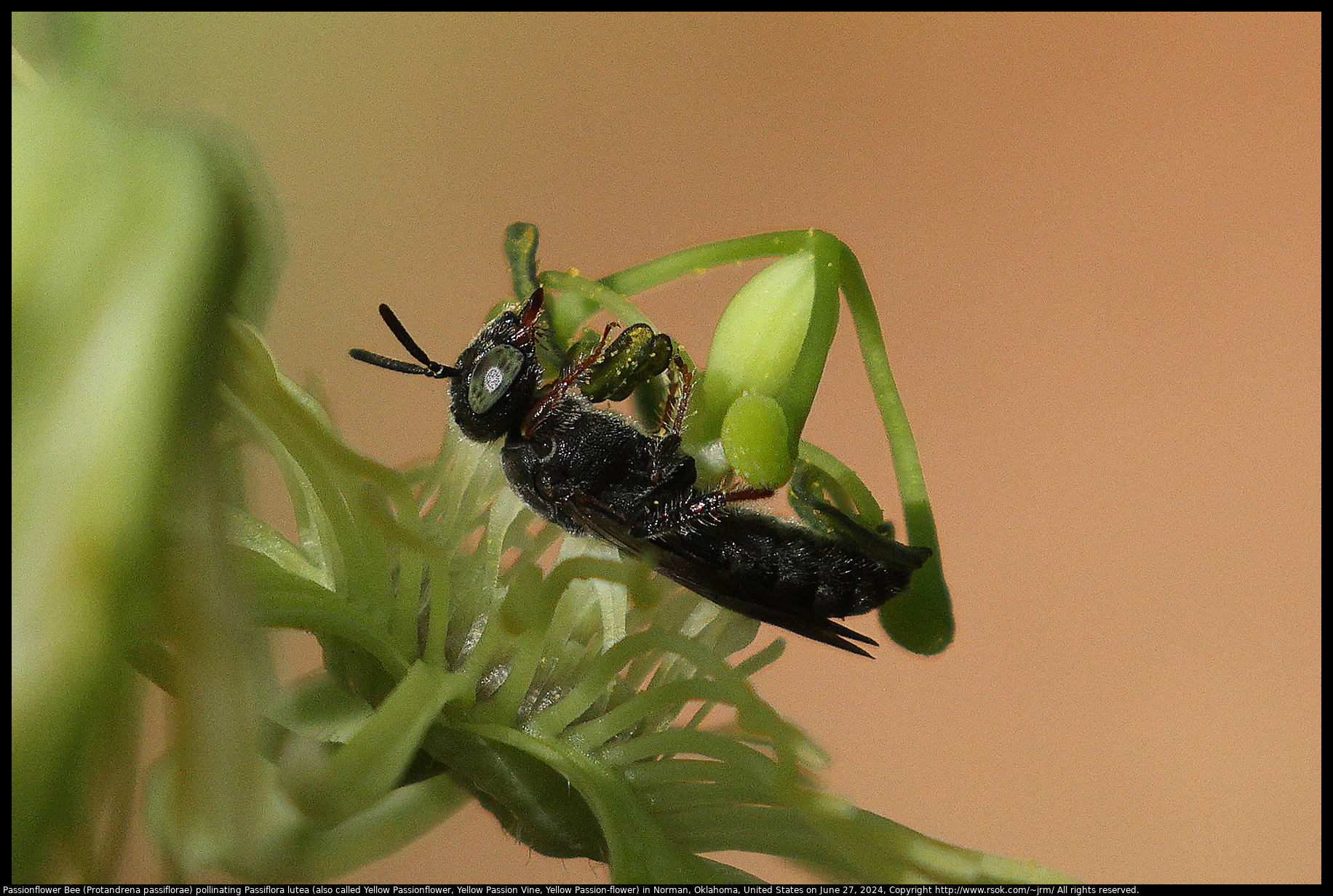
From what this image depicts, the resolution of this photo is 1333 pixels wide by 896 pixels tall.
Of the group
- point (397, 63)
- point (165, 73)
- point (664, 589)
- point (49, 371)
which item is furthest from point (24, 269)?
point (397, 63)

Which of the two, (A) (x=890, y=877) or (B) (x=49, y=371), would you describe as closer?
(B) (x=49, y=371)

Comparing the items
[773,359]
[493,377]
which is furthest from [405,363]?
[773,359]

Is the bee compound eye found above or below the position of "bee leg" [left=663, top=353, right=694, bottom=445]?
below

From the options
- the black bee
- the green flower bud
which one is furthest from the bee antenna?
the green flower bud

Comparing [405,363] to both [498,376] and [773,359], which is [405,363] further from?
[773,359]

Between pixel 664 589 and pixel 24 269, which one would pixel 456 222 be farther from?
pixel 24 269

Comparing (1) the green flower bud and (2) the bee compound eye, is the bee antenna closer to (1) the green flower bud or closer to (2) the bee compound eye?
(2) the bee compound eye

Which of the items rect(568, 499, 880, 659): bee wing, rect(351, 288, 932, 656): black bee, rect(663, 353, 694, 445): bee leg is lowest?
rect(568, 499, 880, 659): bee wing

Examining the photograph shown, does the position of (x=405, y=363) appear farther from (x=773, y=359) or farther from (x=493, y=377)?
(x=773, y=359)
